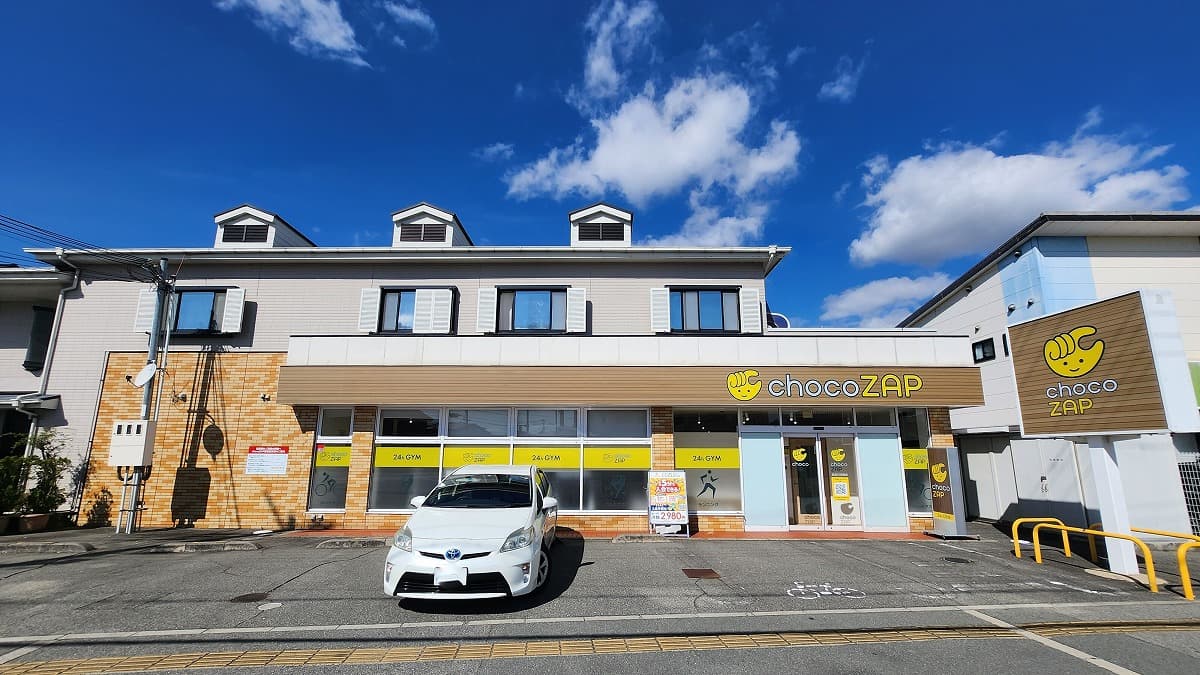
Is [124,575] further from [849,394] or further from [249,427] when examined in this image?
[849,394]

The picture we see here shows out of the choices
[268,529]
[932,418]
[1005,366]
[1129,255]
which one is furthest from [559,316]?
[1129,255]

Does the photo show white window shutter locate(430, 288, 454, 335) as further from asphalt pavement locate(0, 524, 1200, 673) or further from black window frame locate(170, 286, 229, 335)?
asphalt pavement locate(0, 524, 1200, 673)

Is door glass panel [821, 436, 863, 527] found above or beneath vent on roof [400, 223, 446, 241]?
beneath

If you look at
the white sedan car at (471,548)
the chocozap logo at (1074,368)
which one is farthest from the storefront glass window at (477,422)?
the chocozap logo at (1074,368)

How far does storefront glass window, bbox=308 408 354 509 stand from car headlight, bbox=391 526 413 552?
7689 mm

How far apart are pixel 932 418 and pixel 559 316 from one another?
1042 centimetres

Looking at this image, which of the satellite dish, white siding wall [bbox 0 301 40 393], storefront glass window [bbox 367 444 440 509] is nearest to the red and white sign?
storefront glass window [bbox 367 444 440 509]

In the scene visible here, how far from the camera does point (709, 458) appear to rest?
13.6 meters

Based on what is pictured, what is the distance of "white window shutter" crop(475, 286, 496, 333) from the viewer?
15320 mm

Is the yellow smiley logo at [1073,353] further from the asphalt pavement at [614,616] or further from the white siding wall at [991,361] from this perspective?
the white siding wall at [991,361]

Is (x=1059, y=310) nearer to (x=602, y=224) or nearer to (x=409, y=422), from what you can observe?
(x=602, y=224)

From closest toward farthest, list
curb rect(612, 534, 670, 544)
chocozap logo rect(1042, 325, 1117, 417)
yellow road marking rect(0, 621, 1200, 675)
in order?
yellow road marking rect(0, 621, 1200, 675), chocozap logo rect(1042, 325, 1117, 417), curb rect(612, 534, 670, 544)

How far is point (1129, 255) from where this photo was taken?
15.8m

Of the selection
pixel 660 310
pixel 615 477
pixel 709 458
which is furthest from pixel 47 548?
pixel 660 310
